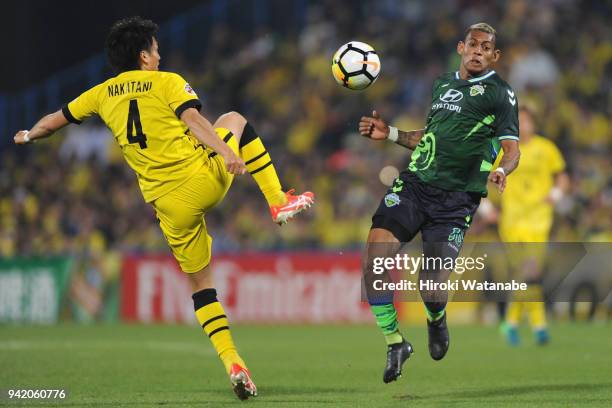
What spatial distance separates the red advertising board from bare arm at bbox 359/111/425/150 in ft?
30.9

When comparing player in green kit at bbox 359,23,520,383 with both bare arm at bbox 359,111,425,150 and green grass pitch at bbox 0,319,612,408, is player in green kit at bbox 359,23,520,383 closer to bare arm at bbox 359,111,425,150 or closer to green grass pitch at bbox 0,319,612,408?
bare arm at bbox 359,111,425,150

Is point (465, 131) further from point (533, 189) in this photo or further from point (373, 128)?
point (533, 189)

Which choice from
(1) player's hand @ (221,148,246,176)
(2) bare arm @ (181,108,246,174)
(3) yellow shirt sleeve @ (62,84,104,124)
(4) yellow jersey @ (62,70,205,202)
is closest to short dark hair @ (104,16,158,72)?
(4) yellow jersey @ (62,70,205,202)

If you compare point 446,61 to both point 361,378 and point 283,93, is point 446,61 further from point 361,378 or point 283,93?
point 361,378

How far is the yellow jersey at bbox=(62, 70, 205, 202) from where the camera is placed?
25.3 feet

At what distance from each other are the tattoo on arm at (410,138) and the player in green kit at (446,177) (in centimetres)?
19

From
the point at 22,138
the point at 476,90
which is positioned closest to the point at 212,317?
the point at 22,138

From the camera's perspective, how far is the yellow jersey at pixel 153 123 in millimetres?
7727

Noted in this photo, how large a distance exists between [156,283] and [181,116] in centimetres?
1186

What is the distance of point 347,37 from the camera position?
23.0 meters

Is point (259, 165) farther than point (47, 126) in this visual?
Yes

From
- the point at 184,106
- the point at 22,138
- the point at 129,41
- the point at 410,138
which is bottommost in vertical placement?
the point at 410,138

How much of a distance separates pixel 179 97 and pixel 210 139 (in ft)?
1.45

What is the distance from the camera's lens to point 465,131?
26.4 ft
